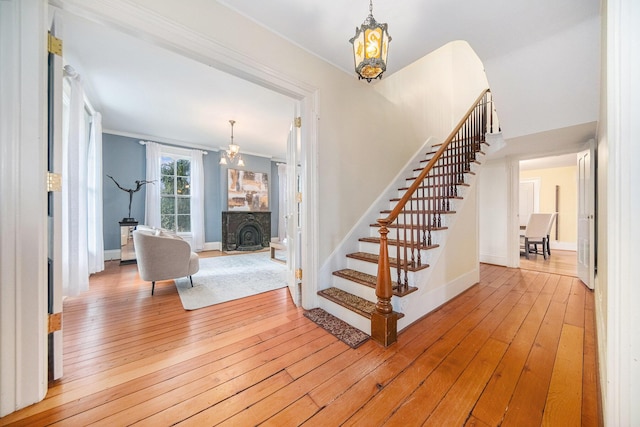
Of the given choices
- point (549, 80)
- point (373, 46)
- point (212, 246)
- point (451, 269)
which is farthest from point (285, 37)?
point (212, 246)

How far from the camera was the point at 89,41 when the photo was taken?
233 centimetres

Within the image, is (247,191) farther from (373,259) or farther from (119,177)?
(373,259)

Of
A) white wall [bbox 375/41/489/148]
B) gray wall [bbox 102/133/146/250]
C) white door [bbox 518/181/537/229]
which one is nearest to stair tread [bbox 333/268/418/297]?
white wall [bbox 375/41/489/148]

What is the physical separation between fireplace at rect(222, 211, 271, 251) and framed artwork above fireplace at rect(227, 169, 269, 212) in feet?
0.89

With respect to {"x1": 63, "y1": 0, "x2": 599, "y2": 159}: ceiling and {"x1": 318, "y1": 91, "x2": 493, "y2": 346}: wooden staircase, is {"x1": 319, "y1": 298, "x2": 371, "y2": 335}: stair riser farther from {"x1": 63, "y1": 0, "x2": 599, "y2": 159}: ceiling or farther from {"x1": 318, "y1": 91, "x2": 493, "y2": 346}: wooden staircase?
{"x1": 63, "y1": 0, "x2": 599, "y2": 159}: ceiling

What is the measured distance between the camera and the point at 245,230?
6301 millimetres

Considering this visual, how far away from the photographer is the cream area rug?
107 inches

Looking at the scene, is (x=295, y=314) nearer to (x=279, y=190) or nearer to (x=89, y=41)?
(x=89, y=41)

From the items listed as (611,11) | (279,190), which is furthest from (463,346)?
(279,190)

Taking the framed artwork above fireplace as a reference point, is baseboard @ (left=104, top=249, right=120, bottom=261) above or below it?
below

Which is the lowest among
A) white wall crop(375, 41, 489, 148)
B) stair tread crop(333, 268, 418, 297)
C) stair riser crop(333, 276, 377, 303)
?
stair riser crop(333, 276, 377, 303)

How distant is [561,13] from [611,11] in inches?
60.9

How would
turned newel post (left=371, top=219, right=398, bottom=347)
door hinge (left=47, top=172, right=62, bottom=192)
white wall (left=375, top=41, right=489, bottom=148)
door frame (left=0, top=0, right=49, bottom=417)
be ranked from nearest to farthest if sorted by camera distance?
door frame (left=0, top=0, right=49, bottom=417) → door hinge (left=47, top=172, right=62, bottom=192) → turned newel post (left=371, top=219, right=398, bottom=347) → white wall (left=375, top=41, right=489, bottom=148)

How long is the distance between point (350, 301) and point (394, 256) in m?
0.80
